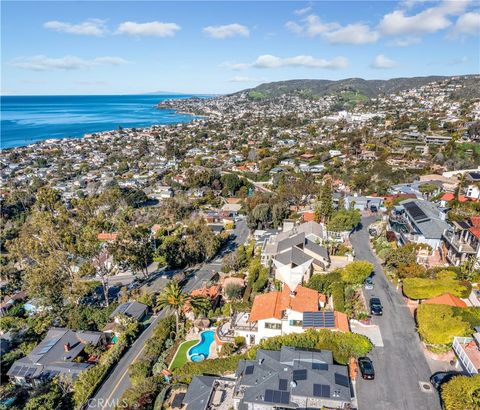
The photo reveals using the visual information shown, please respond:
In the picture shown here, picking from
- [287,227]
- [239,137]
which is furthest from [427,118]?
[287,227]

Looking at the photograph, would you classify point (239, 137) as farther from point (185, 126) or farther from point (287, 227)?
point (287, 227)

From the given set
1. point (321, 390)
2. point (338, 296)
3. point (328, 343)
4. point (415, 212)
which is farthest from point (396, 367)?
point (415, 212)

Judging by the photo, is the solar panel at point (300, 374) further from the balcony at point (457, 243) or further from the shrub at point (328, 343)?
the balcony at point (457, 243)

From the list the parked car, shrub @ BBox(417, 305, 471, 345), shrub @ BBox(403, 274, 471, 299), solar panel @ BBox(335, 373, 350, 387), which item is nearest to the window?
solar panel @ BBox(335, 373, 350, 387)

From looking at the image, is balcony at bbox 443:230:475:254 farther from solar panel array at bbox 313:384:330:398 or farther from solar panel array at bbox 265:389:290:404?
solar panel array at bbox 265:389:290:404

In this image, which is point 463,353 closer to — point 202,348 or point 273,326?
point 273,326

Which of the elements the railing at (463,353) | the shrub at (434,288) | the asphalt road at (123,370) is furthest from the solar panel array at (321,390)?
the shrub at (434,288)
